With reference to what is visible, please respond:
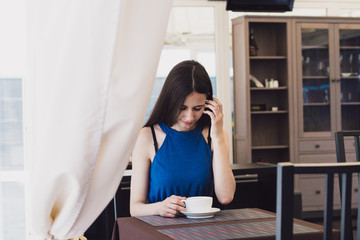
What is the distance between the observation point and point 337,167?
101cm

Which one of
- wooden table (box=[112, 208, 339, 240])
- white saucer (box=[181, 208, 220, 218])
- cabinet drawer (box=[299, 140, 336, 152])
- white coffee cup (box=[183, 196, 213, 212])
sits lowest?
wooden table (box=[112, 208, 339, 240])

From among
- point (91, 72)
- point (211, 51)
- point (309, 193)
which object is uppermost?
point (211, 51)

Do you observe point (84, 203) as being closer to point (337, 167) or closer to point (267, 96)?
point (337, 167)

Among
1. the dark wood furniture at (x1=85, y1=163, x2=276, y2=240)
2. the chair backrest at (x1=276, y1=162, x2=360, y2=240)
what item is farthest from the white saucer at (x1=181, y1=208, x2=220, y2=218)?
the dark wood furniture at (x1=85, y1=163, x2=276, y2=240)

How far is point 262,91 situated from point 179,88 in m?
3.98

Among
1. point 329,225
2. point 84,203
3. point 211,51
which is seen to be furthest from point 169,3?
point 211,51

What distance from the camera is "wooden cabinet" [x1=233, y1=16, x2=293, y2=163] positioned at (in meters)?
5.52

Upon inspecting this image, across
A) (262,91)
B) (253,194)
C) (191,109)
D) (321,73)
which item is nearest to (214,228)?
(191,109)

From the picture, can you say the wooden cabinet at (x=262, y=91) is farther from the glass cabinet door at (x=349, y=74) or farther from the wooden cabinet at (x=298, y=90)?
the glass cabinet door at (x=349, y=74)

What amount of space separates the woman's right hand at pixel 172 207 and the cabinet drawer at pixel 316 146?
4139mm

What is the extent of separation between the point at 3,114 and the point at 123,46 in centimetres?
331

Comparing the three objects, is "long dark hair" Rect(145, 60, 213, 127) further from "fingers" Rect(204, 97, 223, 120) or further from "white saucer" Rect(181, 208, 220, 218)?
"white saucer" Rect(181, 208, 220, 218)

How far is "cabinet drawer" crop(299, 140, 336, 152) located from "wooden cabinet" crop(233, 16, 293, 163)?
0.15 metres

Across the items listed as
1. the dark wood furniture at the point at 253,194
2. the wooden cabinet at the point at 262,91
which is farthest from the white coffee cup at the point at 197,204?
the wooden cabinet at the point at 262,91
